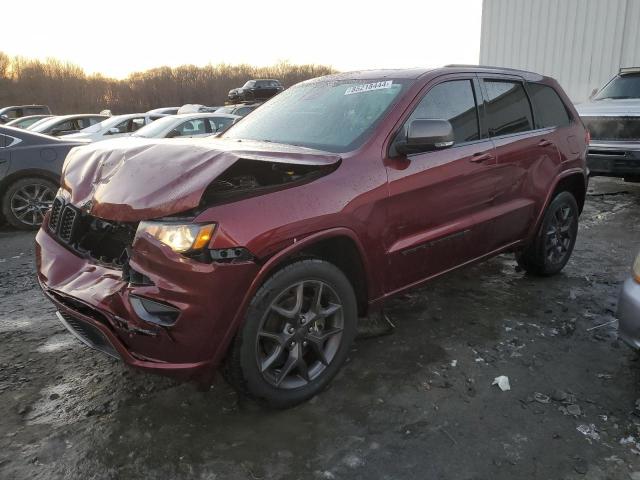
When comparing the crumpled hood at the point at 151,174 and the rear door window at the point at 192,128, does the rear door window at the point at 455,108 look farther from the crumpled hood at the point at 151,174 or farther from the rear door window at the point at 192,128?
the rear door window at the point at 192,128

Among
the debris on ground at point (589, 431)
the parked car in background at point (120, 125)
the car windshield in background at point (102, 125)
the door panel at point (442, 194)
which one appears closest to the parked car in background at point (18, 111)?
the car windshield in background at point (102, 125)

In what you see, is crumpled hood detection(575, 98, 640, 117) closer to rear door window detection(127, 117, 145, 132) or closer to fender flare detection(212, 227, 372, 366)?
fender flare detection(212, 227, 372, 366)

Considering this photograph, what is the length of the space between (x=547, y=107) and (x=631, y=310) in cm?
219

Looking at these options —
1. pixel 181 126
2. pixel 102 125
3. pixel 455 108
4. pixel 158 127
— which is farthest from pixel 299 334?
pixel 102 125

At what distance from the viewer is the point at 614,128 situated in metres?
7.48

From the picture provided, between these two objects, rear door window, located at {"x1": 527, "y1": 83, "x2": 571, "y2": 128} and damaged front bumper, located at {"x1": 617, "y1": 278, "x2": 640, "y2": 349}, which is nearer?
damaged front bumper, located at {"x1": 617, "y1": 278, "x2": 640, "y2": 349}

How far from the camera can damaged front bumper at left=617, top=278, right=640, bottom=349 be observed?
2.62 metres

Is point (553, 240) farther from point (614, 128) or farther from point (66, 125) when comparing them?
point (66, 125)

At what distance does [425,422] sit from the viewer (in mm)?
2533

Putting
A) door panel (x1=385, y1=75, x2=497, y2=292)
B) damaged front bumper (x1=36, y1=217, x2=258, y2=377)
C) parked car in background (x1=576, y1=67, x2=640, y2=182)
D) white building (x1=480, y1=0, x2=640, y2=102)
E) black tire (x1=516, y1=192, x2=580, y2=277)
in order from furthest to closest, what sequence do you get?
white building (x1=480, y1=0, x2=640, y2=102)
parked car in background (x1=576, y1=67, x2=640, y2=182)
black tire (x1=516, y1=192, x2=580, y2=277)
door panel (x1=385, y1=75, x2=497, y2=292)
damaged front bumper (x1=36, y1=217, x2=258, y2=377)

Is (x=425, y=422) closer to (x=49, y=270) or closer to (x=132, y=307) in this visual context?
(x=132, y=307)

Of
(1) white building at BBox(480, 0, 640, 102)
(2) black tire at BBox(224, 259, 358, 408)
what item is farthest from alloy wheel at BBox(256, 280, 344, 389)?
(1) white building at BBox(480, 0, 640, 102)

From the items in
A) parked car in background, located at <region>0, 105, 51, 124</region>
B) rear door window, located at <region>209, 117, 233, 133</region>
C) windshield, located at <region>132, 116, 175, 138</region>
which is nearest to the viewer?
windshield, located at <region>132, 116, 175, 138</region>

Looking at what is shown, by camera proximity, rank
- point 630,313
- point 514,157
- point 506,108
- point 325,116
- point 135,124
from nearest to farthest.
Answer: point 630,313 < point 325,116 < point 514,157 < point 506,108 < point 135,124
